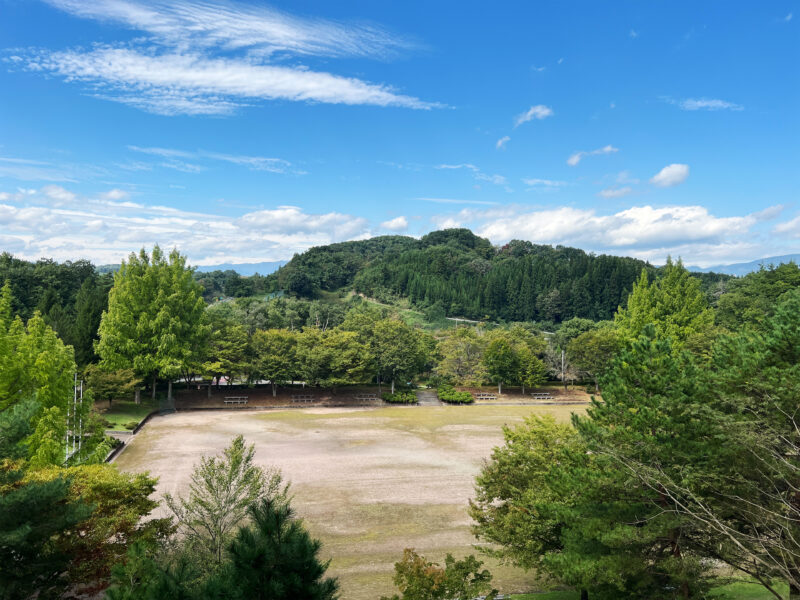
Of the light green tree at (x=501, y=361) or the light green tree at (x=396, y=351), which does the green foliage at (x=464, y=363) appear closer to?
the light green tree at (x=501, y=361)

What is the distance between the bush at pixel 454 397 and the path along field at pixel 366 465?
221 centimetres

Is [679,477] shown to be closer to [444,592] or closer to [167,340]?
[444,592]

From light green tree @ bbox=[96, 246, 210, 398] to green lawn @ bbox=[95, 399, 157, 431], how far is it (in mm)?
1992

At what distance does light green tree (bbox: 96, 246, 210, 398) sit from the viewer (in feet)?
109

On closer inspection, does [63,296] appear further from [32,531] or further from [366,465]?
[32,531]

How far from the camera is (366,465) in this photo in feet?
74.4

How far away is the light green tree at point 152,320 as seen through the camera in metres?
33.1

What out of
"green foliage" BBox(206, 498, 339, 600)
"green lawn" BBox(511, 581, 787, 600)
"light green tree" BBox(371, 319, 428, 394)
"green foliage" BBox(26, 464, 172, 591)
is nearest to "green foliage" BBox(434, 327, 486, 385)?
"light green tree" BBox(371, 319, 428, 394)

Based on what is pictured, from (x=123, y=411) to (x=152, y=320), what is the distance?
248 inches

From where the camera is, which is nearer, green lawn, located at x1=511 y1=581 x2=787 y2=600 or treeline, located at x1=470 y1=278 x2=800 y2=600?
treeline, located at x1=470 y1=278 x2=800 y2=600

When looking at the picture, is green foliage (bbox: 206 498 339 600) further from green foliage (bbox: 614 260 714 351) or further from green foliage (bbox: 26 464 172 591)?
green foliage (bbox: 614 260 714 351)

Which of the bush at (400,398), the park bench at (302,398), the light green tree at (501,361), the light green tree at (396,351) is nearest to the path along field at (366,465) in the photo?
the bush at (400,398)

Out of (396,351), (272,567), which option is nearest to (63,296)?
(396,351)

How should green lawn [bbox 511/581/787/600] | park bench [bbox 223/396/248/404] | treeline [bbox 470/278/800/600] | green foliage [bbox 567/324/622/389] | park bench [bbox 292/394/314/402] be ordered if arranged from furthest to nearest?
green foliage [bbox 567/324/622/389] < park bench [bbox 292/394/314/402] < park bench [bbox 223/396/248/404] < green lawn [bbox 511/581/787/600] < treeline [bbox 470/278/800/600]
